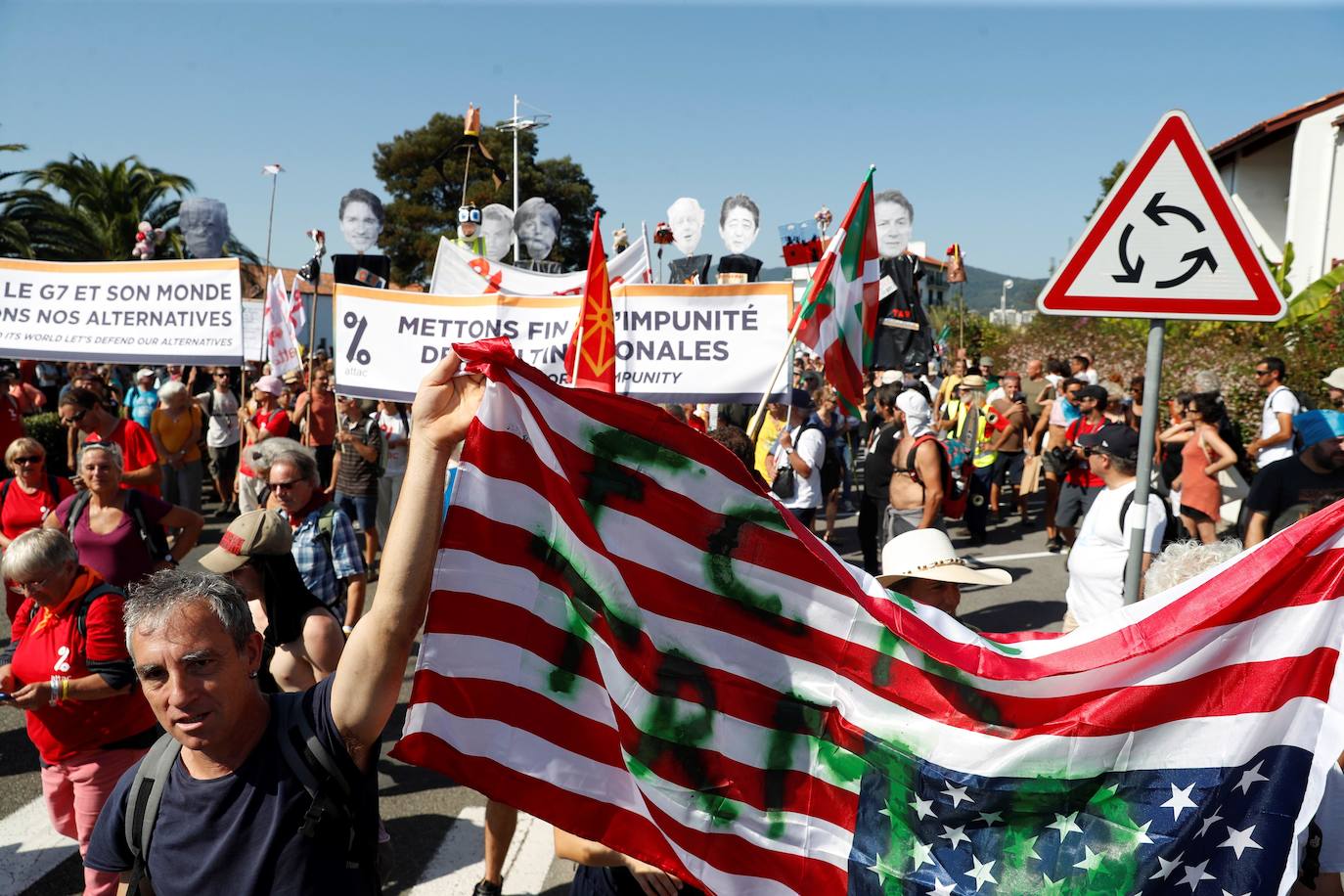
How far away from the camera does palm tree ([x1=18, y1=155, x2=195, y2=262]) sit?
27.3 m

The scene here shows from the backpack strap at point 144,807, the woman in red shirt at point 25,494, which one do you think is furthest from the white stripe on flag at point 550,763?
the woman in red shirt at point 25,494

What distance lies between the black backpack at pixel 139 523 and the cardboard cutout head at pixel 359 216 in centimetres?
486

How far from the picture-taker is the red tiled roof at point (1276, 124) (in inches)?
914

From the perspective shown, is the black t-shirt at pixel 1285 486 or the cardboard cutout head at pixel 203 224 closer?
the black t-shirt at pixel 1285 486

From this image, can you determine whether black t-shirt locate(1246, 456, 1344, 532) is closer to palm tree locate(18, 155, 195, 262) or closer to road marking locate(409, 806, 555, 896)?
road marking locate(409, 806, 555, 896)

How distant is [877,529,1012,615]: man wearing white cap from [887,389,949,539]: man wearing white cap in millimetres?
3367

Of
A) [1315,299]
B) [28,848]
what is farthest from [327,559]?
[1315,299]

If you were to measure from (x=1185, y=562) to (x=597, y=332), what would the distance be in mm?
Result: 4133

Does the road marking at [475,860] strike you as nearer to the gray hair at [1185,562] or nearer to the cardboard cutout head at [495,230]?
the gray hair at [1185,562]

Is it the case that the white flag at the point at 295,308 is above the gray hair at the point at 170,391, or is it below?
above

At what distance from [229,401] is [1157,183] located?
11.6m

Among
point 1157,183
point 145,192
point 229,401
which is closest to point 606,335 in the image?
point 1157,183

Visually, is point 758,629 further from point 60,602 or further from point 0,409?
point 0,409

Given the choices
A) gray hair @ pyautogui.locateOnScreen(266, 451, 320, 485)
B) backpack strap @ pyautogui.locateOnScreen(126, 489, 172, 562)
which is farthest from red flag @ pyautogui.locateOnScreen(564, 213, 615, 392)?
backpack strap @ pyautogui.locateOnScreen(126, 489, 172, 562)
